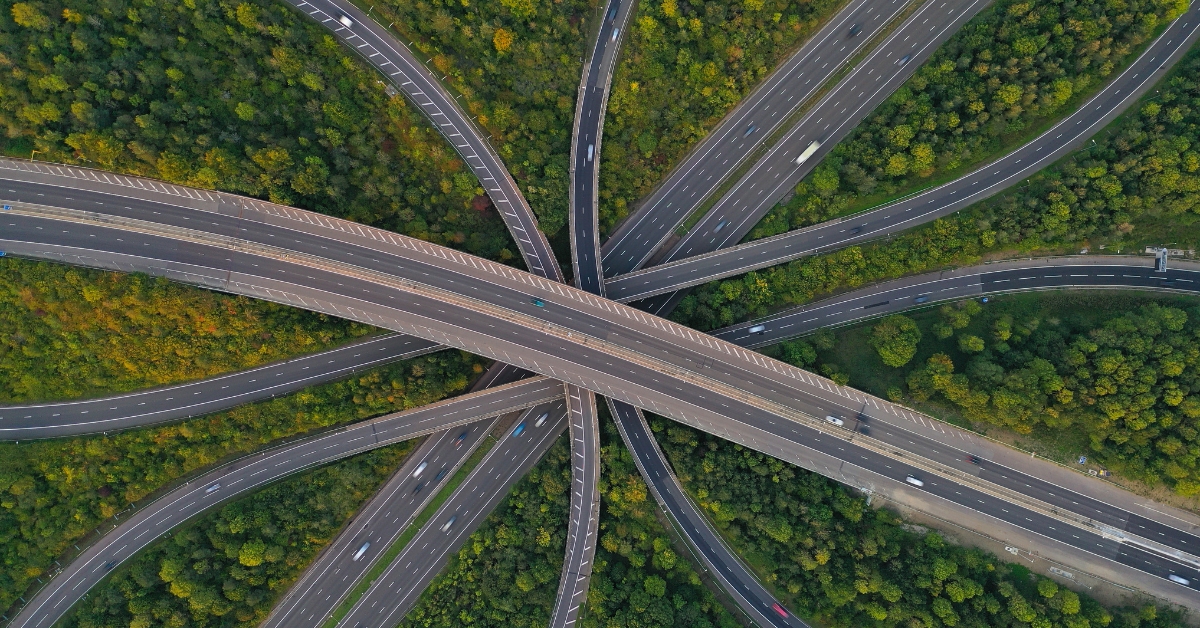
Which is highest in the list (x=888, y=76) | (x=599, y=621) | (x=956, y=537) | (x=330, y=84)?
(x=888, y=76)

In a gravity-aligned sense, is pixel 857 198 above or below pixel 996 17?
below

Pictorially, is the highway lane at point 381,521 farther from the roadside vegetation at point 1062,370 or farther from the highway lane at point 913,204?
the roadside vegetation at point 1062,370

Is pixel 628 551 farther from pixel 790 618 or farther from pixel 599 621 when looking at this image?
pixel 790 618

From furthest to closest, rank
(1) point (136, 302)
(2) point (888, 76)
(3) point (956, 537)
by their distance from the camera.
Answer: (2) point (888, 76), (3) point (956, 537), (1) point (136, 302)

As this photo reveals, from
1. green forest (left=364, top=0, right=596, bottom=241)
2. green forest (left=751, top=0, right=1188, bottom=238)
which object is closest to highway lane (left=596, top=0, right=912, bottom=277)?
green forest (left=364, top=0, right=596, bottom=241)

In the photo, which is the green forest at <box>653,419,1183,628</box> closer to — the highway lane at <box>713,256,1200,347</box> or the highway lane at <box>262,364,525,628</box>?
the highway lane at <box>713,256,1200,347</box>

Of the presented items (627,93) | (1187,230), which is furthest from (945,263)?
(627,93)

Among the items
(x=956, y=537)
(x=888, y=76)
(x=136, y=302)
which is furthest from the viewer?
(x=888, y=76)
